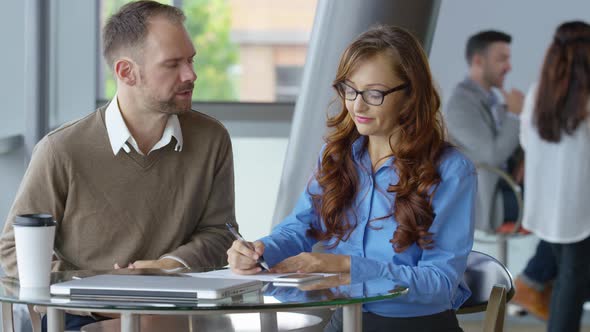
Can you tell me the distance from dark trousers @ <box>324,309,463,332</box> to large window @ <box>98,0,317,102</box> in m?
3.25

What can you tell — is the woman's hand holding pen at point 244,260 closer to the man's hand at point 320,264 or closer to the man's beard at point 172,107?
the man's hand at point 320,264

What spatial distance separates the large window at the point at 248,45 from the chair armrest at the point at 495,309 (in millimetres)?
3220

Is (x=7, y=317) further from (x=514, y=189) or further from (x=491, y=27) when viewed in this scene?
(x=491, y=27)

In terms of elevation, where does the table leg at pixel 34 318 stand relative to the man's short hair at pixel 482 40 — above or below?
below

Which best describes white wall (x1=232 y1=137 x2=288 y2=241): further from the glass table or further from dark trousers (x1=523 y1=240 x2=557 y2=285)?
the glass table

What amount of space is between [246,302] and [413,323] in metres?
0.53

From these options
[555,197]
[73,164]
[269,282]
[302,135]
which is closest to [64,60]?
[302,135]

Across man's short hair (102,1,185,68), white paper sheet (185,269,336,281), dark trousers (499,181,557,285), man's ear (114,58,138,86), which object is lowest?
dark trousers (499,181,557,285)

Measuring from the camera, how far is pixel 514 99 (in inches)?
221

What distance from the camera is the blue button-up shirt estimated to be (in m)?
2.11

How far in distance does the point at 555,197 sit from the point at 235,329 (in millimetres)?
2960

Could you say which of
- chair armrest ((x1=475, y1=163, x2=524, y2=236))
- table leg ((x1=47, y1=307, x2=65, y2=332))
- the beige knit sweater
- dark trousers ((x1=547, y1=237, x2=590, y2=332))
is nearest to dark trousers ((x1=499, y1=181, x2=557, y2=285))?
chair armrest ((x1=475, y1=163, x2=524, y2=236))

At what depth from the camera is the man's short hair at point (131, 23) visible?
2.70 meters

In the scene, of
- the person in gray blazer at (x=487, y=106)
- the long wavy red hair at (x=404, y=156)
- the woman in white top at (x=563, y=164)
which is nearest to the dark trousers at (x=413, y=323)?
the long wavy red hair at (x=404, y=156)
